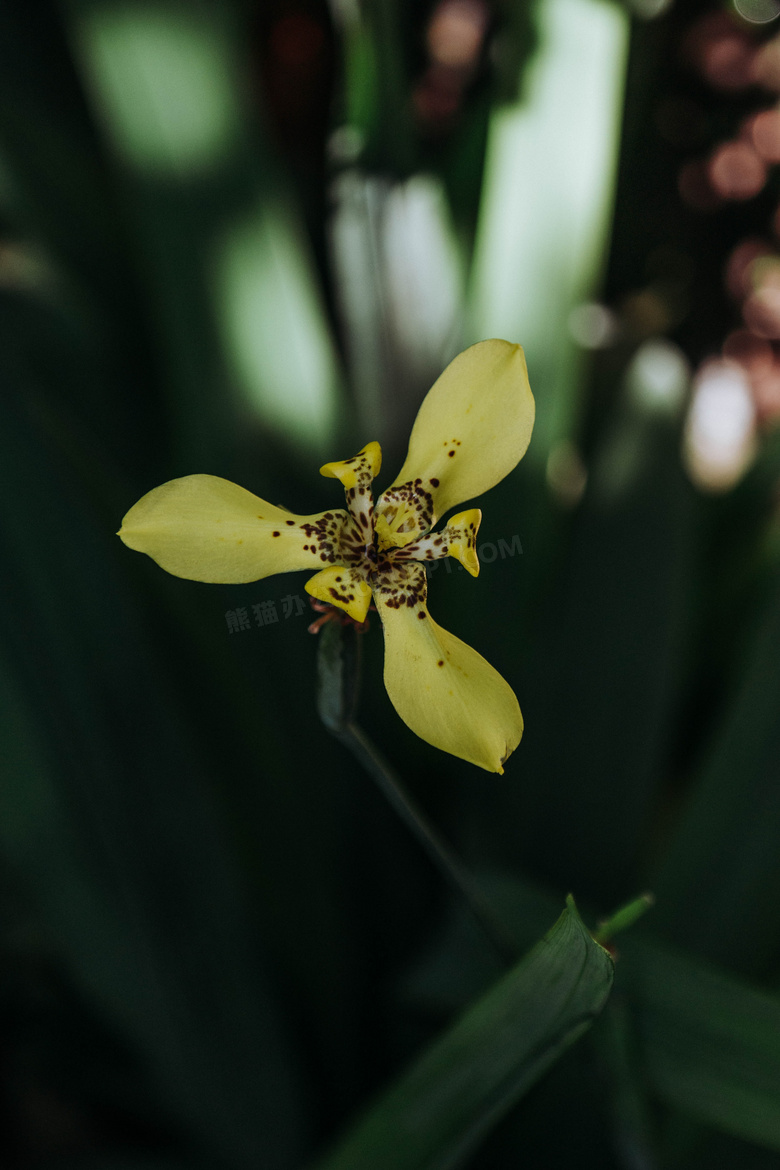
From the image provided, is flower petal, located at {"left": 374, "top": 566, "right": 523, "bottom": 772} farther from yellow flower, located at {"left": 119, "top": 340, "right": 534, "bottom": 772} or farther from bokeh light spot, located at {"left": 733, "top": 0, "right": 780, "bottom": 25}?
bokeh light spot, located at {"left": 733, "top": 0, "right": 780, "bottom": 25}

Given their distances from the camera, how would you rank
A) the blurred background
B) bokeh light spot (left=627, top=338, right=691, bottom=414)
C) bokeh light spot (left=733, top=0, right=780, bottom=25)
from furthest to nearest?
bokeh light spot (left=733, top=0, right=780, bottom=25)
bokeh light spot (left=627, top=338, right=691, bottom=414)
the blurred background

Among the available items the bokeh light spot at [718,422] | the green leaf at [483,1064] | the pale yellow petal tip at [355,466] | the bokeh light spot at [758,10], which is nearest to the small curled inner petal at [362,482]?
the pale yellow petal tip at [355,466]

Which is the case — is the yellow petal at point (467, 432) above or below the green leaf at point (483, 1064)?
above

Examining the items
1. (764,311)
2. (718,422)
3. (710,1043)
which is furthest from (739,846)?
(764,311)

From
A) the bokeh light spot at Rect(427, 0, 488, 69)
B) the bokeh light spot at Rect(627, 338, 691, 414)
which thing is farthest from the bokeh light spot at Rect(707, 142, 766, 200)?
the bokeh light spot at Rect(627, 338, 691, 414)

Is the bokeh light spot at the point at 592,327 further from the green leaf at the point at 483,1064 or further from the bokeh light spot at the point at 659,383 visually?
the green leaf at the point at 483,1064

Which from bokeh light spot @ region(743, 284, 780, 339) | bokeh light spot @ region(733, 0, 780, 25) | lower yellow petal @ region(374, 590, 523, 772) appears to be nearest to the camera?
lower yellow petal @ region(374, 590, 523, 772)

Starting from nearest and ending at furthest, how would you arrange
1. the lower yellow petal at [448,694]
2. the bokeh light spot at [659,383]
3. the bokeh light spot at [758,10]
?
1. the lower yellow petal at [448,694]
2. the bokeh light spot at [659,383]
3. the bokeh light spot at [758,10]
